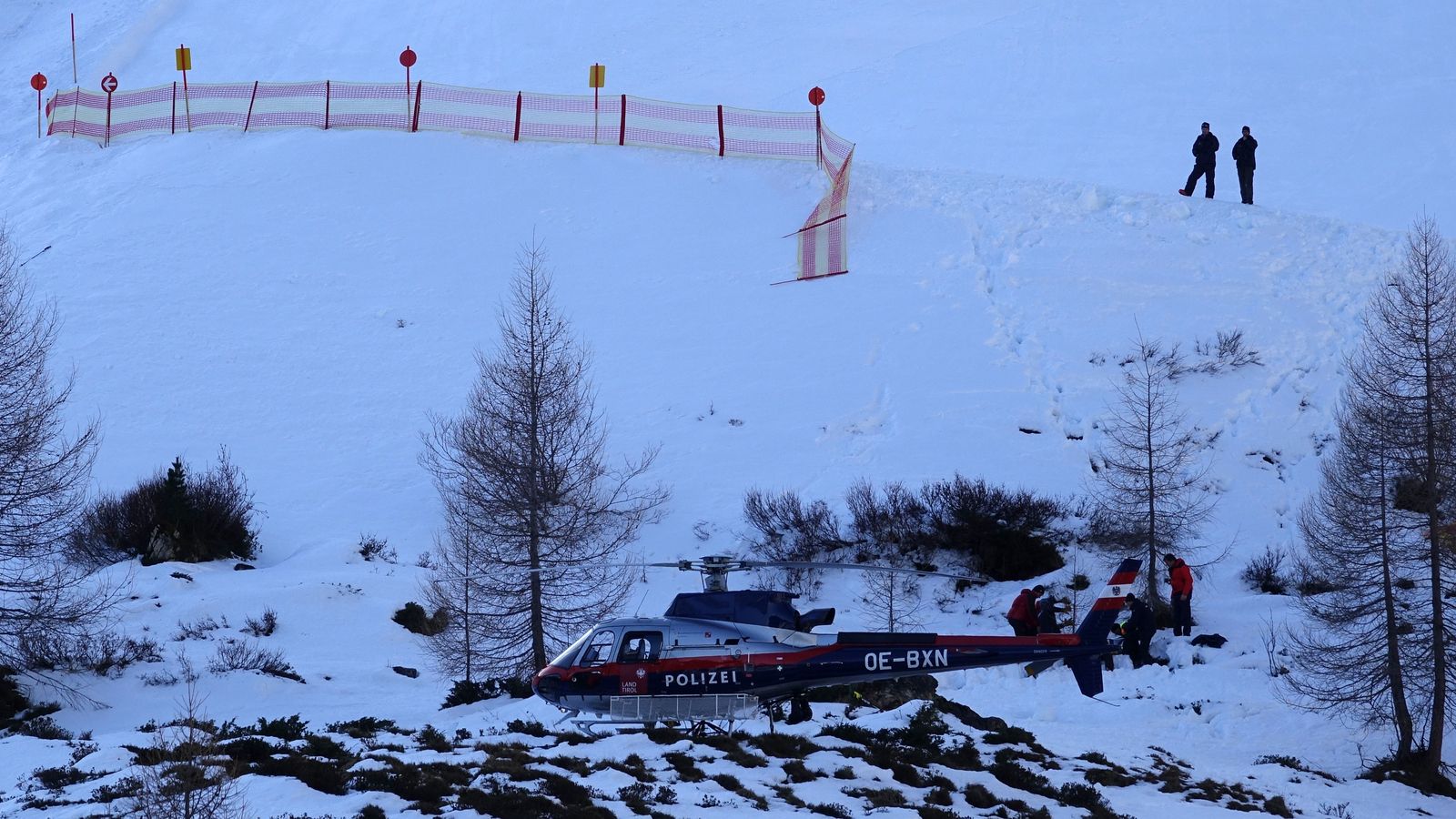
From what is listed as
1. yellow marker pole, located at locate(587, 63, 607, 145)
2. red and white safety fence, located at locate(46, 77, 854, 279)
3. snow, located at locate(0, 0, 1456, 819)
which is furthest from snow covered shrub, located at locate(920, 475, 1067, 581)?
yellow marker pole, located at locate(587, 63, 607, 145)

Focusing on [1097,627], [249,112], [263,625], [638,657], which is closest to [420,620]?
[263,625]

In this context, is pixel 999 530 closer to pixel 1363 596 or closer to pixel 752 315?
pixel 1363 596

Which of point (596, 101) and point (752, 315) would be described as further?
point (596, 101)

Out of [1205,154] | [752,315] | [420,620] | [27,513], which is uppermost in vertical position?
[1205,154]

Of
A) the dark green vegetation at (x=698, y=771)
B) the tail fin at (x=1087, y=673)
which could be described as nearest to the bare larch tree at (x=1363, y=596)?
the dark green vegetation at (x=698, y=771)

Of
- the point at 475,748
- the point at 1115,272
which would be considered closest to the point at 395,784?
the point at 475,748

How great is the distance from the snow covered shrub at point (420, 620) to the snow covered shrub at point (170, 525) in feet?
13.1

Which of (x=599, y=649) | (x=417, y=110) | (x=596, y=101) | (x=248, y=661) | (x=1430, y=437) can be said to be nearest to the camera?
(x=599, y=649)

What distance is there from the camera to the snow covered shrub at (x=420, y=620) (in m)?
21.8

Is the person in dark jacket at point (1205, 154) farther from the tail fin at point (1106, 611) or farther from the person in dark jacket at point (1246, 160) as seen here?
the tail fin at point (1106, 611)

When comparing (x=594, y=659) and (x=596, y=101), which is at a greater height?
(x=596, y=101)

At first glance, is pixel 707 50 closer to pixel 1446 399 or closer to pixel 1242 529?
pixel 1242 529

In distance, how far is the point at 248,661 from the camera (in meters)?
19.3

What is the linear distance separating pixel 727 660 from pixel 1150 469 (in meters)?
10.5
